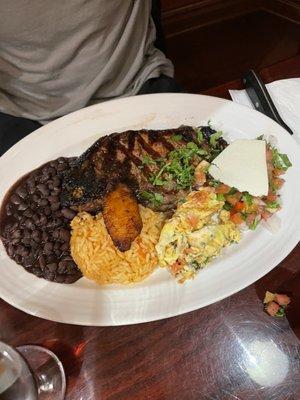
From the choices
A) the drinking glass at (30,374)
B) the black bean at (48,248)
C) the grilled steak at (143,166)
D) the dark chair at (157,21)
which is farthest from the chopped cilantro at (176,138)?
the drinking glass at (30,374)

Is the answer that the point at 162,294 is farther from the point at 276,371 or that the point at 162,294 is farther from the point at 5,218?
the point at 5,218

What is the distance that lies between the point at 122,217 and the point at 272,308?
2.44ft

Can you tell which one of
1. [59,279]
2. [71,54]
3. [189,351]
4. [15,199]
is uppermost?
[71,54]

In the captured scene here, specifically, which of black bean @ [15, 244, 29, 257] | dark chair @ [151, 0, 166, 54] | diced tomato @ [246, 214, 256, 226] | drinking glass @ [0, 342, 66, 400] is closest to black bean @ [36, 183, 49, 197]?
black bean @ [15, 244, 29, 257]

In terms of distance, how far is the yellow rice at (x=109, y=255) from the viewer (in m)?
1.87

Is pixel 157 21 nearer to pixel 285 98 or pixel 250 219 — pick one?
pixel 285 98

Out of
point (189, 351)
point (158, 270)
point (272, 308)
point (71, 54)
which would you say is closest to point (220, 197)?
point (158, 270)

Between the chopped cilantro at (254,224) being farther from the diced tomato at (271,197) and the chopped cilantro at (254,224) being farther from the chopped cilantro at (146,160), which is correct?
the chopped cilantro at (146,160)

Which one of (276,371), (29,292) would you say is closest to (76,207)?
(29,292)

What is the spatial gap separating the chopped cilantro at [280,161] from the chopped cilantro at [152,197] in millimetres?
582

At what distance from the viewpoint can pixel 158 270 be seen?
6.31 feet

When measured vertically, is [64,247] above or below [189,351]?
above

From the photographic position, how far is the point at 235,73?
15.1 feet

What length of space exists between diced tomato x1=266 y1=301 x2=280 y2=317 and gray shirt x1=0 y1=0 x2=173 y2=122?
5.24 ft
